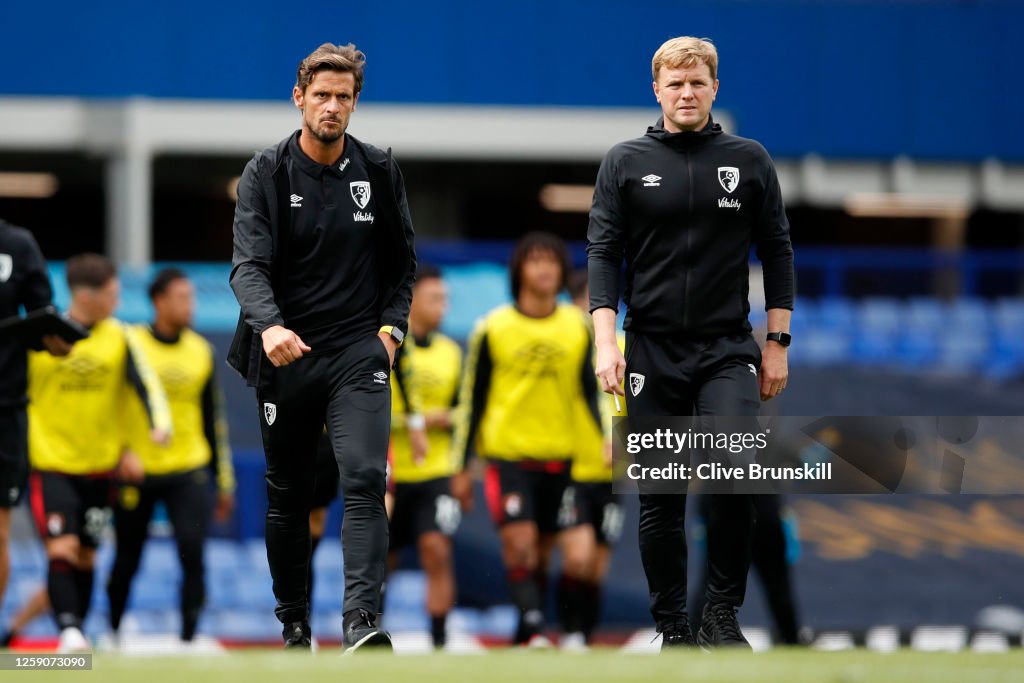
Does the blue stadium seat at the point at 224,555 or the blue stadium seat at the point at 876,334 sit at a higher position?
the blue stadium seat at the point at 876,334

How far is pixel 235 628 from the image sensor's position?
13414 millimetres

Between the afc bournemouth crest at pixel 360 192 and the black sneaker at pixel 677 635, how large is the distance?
84.7 inches

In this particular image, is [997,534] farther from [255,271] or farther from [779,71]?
[779,71]

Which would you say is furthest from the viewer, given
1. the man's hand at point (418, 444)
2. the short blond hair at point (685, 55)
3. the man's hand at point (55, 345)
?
the man's hand at point (418, 444)

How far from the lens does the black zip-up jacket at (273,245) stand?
7031mm

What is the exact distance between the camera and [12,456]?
9.35 meters

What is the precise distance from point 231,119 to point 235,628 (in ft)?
35.7

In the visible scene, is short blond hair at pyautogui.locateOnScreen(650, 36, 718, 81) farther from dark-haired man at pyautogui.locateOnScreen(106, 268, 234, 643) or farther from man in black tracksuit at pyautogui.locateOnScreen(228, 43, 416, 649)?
dark-haired man at pyautogui.locateOnScreen(106, 268, 234, 643)

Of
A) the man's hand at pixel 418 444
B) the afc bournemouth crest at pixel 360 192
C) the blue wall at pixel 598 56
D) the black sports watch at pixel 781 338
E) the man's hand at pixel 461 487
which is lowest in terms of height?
the man's hand at pixel 461 487

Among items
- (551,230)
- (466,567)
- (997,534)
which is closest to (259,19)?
(551,230)

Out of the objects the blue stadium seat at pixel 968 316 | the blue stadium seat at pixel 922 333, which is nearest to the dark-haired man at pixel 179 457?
the blue stadium seat at pixel 922 333

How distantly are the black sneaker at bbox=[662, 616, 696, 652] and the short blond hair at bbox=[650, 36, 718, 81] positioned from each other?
2.25 meters

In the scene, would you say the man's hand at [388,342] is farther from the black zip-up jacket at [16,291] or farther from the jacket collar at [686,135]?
the black zip-up jacket at [16,291]

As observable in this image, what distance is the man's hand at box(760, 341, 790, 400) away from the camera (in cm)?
741
